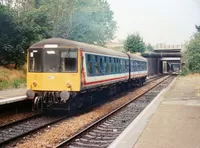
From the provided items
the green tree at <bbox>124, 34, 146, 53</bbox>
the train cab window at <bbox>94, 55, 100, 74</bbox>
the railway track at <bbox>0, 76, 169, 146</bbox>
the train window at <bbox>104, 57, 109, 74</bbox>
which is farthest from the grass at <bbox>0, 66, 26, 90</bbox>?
the green tree at <bbox>124, 34, 146, 53</bbox>

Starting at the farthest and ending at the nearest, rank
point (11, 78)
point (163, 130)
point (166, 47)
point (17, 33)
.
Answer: point (166, 47) < point (17, 33) < point (11, 78) < point (163, 130)

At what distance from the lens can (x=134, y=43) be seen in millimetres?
62969

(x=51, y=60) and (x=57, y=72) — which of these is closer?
(x=57, y=72)

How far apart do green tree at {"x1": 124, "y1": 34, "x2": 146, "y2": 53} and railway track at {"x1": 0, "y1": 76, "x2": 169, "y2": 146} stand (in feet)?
161

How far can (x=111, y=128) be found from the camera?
12078 millimetres

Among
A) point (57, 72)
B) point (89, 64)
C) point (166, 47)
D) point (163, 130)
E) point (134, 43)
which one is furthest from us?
point (166, 47)

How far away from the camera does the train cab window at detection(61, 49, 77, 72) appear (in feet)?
46.2

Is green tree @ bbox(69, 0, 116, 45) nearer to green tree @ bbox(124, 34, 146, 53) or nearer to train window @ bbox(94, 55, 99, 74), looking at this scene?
train window @ bbox(94, 55, 99, 74)

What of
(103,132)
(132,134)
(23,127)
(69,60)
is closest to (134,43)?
(69,60)

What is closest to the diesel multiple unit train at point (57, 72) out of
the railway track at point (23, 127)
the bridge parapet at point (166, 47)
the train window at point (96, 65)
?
the railway track at point (23, 127)

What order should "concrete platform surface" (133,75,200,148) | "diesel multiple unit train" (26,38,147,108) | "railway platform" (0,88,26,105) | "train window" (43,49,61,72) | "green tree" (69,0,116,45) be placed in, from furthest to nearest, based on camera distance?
1. "green tree" (69,0,116,45)
2. "railway platform" (0,88,26,105)
3. "train window" (43,49,61,72)
4. "diesel multiple unit train" (26,38,147,108)
5. "concrete platform surface" (133,75,200,148)

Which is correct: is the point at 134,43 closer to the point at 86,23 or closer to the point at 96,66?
the point at 86,23

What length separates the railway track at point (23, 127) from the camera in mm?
10504

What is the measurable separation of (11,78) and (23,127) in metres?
12.9
